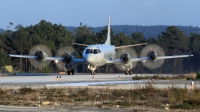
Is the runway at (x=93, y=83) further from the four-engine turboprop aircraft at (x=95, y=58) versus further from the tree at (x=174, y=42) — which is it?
the tree at (x=174, y=42)

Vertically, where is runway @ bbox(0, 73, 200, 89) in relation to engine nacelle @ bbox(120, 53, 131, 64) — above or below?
below

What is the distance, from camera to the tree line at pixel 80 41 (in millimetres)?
101312

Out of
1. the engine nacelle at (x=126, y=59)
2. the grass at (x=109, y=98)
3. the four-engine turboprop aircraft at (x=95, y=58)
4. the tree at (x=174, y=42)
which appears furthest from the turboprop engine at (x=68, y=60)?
the tree at (x=174, y=42)

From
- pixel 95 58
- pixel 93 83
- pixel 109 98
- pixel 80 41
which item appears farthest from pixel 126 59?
pixel 80 41

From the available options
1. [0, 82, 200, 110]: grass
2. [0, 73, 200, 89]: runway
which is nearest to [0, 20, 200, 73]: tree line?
[0, 73, 200, 89]: runway

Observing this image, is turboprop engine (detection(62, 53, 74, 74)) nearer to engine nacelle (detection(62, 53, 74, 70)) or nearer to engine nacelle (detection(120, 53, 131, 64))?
engine nacelle (detection(62, 53, 74, 70))

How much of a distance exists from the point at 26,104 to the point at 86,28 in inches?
6380

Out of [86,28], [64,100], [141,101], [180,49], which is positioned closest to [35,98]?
[64,100]

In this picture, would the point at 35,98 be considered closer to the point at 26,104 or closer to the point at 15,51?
the point at 26,104

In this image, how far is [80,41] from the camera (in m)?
118

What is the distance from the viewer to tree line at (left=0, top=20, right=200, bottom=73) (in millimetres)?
101312

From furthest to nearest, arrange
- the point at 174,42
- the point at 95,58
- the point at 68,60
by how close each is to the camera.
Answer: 1. the point at 174,42
2. the point at 68,60
3. the point at 95,58

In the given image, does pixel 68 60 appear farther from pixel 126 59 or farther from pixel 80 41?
pixel 80 41

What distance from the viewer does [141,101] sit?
22.8m
